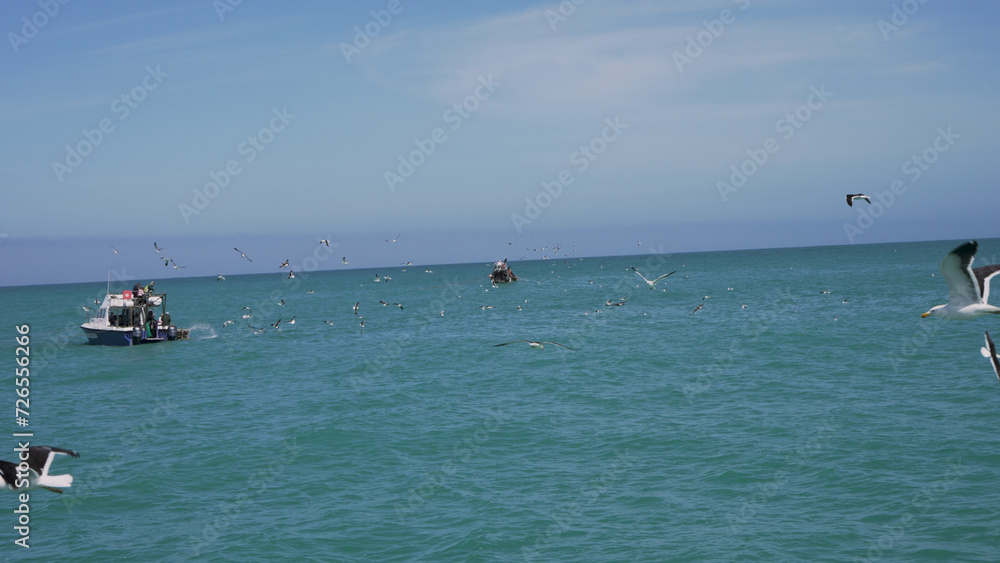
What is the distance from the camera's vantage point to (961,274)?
512 inches

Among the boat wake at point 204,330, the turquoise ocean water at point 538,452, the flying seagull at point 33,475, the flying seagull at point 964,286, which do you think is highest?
the flying seagull at point 964,286

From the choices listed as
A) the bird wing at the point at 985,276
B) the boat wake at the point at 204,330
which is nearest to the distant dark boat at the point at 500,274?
the boat wake at the point at 204,330

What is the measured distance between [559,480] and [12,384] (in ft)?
109

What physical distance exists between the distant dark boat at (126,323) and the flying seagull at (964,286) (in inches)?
1956

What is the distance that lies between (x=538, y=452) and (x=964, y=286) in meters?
12.6

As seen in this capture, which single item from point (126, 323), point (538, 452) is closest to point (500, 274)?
point (126, 323)

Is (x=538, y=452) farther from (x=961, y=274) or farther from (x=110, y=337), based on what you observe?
(x=110, y=337)

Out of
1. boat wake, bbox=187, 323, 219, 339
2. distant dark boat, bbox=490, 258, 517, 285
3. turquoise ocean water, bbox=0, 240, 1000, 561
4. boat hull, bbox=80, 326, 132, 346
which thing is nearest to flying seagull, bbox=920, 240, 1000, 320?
turquoise ocean water, bbox=0, 240, 1000, 561

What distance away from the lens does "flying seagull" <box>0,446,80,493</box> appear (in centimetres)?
1074

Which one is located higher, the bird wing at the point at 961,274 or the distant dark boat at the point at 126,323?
the bird wing at the point at 961,274

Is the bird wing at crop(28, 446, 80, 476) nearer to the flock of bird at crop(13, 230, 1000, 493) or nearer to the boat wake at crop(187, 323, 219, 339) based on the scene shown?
the flock of bird at crop(13, 230, 1000, 493)

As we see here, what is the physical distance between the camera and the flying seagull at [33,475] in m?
10.7

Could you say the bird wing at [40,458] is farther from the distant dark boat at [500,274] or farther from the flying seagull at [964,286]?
the distant dark boat at [500,274]

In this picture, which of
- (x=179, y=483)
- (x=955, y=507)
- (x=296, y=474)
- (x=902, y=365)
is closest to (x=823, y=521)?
(x=955, y=507)
